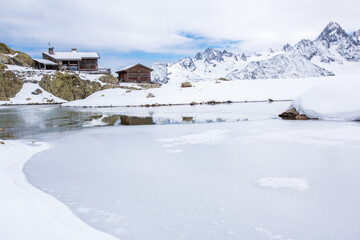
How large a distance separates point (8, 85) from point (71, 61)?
18909 millimetres

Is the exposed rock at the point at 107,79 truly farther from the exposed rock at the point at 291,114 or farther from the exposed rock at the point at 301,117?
the exposed rock at the point at 301,117

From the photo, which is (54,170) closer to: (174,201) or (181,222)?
(174,201)

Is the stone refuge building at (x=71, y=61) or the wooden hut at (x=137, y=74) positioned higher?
the stone refuge building at (x=71, y=61)

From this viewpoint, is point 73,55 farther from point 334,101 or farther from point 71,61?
point 334,101

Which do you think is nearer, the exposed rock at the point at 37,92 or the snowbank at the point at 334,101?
the snowbank at the point at 334,101

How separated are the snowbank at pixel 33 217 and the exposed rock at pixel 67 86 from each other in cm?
4710

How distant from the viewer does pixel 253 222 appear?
283 centimetres

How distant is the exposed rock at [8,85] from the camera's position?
139 feet

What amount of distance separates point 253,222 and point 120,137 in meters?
6.76

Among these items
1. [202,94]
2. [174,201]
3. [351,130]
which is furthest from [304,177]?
[202,94]

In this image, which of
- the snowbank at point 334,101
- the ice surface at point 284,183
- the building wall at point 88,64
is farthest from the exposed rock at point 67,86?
the ice surface at point 284,183

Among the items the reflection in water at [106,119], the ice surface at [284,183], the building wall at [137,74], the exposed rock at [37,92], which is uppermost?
the building wall at [137,74]

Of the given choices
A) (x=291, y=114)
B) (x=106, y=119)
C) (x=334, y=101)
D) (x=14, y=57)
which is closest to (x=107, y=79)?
(x=14, y=57)

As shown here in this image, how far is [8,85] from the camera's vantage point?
43094 millimetres
